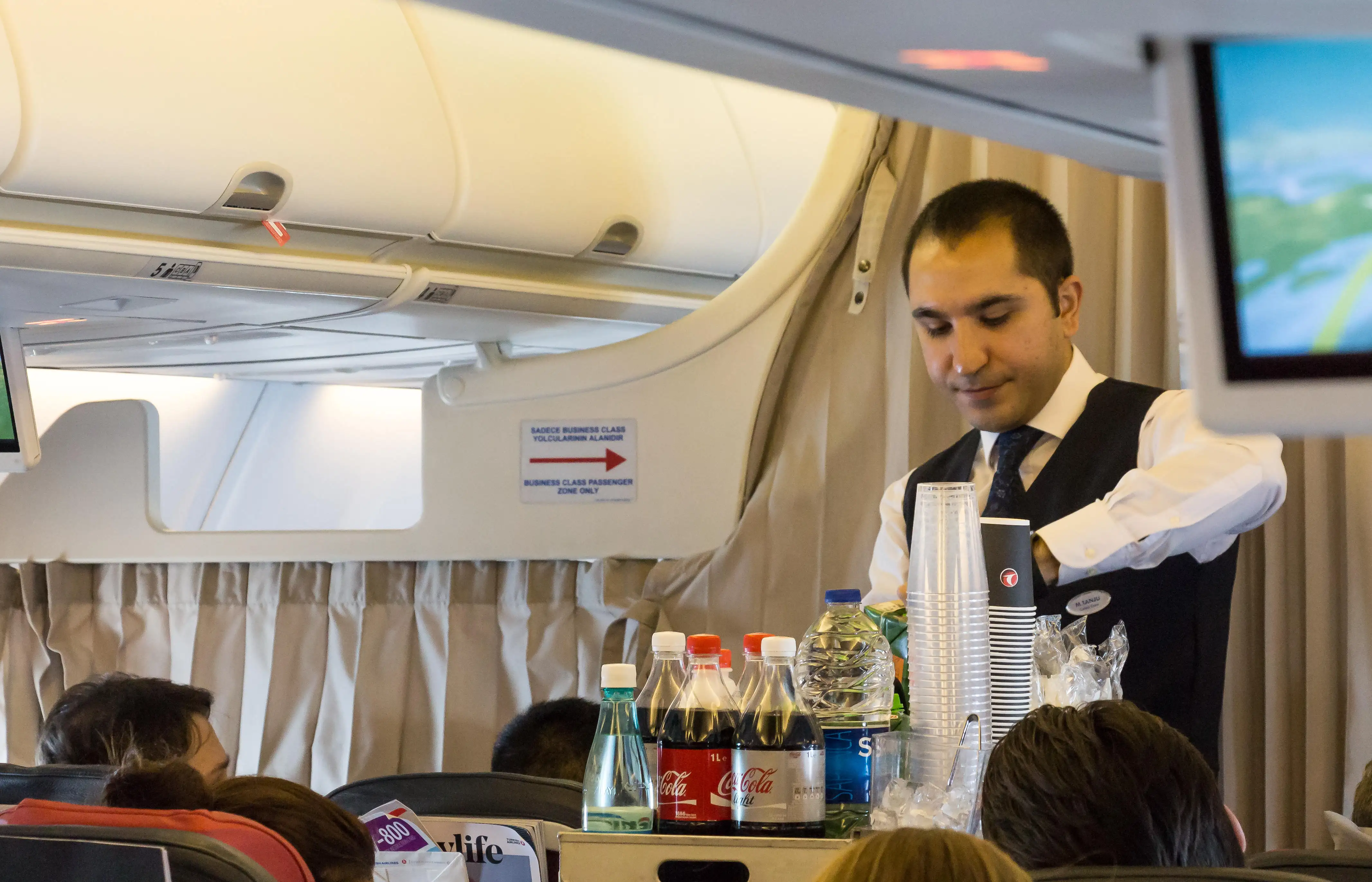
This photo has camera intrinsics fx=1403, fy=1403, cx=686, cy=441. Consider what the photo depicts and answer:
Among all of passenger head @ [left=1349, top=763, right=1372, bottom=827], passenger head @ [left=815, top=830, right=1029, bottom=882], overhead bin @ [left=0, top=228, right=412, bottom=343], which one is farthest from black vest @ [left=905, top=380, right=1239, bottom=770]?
overhead bin @ [left=0, top=228, right=412, bottom=343]

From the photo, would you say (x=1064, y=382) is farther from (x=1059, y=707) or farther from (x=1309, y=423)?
(x=1309, y=423)

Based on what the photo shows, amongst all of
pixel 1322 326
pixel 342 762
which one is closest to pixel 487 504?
pixel 342 762

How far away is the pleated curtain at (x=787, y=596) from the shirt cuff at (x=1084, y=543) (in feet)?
3.15

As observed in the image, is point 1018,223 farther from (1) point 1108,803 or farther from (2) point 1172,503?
(1) point 1108,803

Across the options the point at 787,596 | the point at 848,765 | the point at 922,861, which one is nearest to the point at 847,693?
the point at 848,765

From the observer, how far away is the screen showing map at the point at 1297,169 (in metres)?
0.66

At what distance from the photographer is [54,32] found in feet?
8.98

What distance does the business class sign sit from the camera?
360 cm

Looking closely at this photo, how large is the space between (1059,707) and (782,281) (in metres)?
2.11

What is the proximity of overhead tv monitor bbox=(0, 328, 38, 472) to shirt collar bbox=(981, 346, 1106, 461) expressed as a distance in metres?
2.59

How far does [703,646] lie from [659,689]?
132 millimetres

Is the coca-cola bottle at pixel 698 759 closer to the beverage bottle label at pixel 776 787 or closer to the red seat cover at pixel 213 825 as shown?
the beverage bottle label at pixel 776 787

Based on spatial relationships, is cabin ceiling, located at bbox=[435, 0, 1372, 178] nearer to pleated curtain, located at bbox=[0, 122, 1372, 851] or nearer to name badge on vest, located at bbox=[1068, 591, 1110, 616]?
name badge on vest, located at bbox=[1068, 591, 1110, 616]

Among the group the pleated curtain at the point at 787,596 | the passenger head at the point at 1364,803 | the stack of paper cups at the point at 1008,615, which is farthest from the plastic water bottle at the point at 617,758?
the pleated curtain at the point at 787,596
